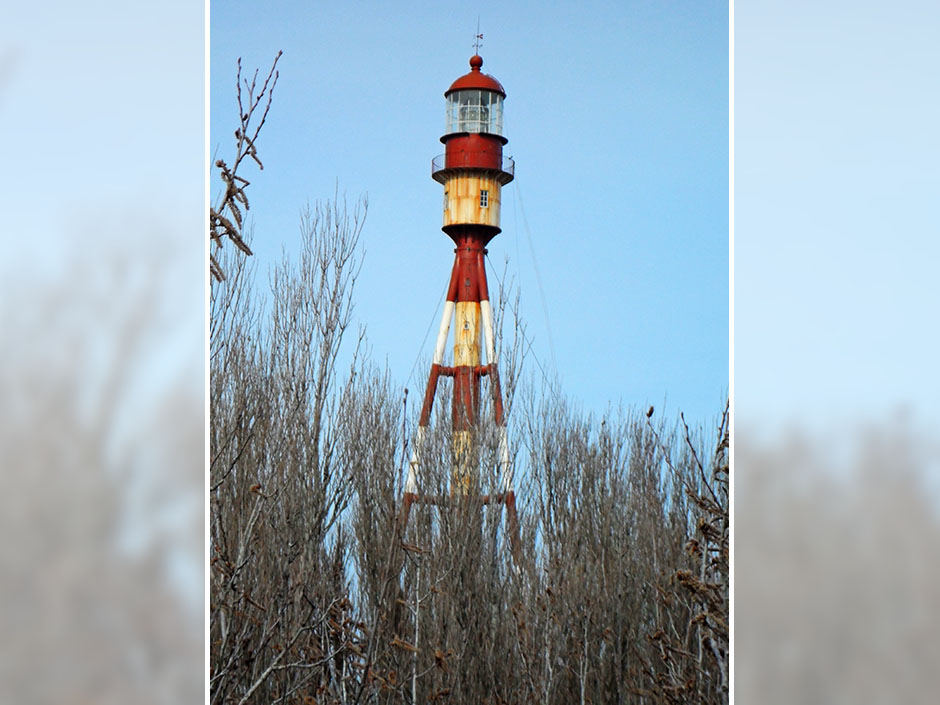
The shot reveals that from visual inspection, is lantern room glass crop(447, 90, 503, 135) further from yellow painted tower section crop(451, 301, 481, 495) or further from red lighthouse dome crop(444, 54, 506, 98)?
yellow painted tower section crop(451, 301, 481, 495)

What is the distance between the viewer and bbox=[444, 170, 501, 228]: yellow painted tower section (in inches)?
134

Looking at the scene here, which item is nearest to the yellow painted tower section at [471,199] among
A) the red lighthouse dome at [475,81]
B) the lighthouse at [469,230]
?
the lighthouse at [469,230]

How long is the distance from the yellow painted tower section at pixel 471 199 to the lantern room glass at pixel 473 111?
0.53 ft

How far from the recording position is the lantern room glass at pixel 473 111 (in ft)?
10.6

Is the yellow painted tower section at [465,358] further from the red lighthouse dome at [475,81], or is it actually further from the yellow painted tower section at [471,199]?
the red lighthouse dome at [475,81]

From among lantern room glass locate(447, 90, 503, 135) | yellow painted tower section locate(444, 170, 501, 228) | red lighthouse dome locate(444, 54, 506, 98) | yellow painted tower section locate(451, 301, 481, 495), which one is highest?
red lighthouse dome locate(444, 54, 506, 98)

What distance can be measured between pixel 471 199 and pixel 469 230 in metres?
0.11

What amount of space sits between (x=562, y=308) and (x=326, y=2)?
4.14 feet

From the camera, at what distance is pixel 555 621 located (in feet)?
11.6

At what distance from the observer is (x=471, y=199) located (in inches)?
135

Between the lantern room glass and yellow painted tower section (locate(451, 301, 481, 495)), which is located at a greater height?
the lantern room glass

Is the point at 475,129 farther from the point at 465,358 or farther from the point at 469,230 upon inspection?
the point at 465,358

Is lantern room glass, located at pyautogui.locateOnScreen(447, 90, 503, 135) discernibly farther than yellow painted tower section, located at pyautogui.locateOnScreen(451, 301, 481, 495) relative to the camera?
No

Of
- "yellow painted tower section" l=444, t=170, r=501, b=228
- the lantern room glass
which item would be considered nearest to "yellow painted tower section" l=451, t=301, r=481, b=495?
"yellow painted tower section" l=444, t=170, r=501, b=228
